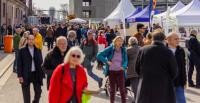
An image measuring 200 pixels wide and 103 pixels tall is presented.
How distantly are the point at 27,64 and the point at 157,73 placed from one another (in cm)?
316

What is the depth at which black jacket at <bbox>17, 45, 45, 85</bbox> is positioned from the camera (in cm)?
941

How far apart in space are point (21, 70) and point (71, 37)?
3316 millimetres

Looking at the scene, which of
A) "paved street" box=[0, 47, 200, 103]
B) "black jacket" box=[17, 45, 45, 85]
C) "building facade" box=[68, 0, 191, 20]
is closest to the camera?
"black jacket" box=[17, 45, 45, 85]

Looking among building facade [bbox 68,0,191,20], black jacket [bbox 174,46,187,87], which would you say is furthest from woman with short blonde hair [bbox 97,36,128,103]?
building facade [bbox 68,0,191,20]

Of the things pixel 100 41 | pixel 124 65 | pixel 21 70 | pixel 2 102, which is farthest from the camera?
pixel 100 41

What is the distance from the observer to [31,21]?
2859 inches

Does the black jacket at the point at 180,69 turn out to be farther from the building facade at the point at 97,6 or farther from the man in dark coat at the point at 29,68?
the building facade at the point at 97,6

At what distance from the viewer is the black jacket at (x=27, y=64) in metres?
9.41

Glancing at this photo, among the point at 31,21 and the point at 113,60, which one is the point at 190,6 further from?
the point at 31,21

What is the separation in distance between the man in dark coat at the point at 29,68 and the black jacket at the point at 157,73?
9.51ft

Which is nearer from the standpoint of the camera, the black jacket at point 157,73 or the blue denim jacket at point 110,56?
the black jacket at point 157,73

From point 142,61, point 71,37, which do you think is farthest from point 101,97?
point 142,61

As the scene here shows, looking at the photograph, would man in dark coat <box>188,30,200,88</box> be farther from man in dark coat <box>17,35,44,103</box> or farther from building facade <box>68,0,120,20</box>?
building facade <box>68,0,120,20</box>

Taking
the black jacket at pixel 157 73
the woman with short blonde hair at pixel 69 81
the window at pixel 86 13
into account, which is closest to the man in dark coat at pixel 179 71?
the black jacket at pixel 157 73
